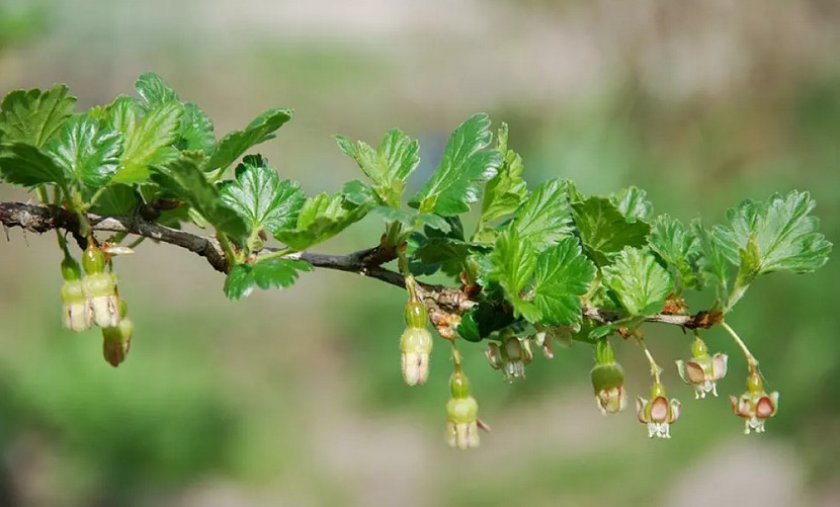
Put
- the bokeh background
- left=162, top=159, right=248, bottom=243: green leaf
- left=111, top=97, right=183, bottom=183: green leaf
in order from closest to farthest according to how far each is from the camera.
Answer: left=162, top=159, right=248, bottom=243: green leaf, left=111, top=97, right=183, bottom=183: green leaf, the bokeh background

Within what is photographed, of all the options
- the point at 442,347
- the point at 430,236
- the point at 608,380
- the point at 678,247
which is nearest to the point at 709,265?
the point at 678,247

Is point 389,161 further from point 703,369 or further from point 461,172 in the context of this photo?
point 703,369

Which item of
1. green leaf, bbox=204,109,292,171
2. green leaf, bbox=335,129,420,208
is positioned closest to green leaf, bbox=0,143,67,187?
green leaf, bbox=204,109,292,171

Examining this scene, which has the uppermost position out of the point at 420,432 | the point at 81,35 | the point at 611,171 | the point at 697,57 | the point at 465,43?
the point at 465,43

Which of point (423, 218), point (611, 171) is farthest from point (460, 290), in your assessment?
point (611, 171)

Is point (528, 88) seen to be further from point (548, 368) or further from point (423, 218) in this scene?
point (423, 218)

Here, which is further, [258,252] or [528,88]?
[528,88]

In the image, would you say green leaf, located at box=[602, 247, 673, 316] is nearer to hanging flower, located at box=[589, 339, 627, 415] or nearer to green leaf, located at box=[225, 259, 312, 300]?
hanging flower, located at box=[589, 339, 627, 415]
